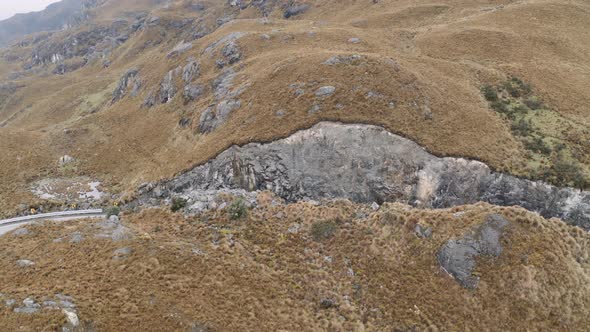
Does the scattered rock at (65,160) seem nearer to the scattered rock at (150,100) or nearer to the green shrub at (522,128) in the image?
the scattered rock at (150,100)

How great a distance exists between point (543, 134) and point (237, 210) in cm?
3451

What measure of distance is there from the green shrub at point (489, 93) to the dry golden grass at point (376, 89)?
→ 1186 mm

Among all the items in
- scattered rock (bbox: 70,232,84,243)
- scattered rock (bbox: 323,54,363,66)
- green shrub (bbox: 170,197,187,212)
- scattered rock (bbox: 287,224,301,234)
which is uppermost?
scattered rock (bbox: 323,54,363,66)

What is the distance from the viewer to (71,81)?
153 metres

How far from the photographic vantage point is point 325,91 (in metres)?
42.2

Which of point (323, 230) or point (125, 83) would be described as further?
point (125, 83)

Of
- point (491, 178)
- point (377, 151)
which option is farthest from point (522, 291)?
point (377, 151)

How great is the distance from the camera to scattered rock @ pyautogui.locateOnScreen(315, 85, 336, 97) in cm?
4184

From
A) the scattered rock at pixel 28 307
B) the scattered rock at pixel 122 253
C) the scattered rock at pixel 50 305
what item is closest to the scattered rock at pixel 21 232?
the scattered rock at pixel 122 253

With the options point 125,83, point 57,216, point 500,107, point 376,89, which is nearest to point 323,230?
point 376,89

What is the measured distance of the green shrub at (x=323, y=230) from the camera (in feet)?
90.0

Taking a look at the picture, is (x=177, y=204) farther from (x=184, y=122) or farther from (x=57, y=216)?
(x=184, y=122)

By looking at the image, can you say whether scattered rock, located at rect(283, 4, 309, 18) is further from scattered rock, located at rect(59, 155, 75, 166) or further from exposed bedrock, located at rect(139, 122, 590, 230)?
exposed bedrock, located at rect(139, 122, 590, 230)

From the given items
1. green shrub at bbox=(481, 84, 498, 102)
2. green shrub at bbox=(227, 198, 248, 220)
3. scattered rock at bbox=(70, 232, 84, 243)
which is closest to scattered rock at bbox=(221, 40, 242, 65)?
green shrub at bbox=(227, 198, 248, 220)
